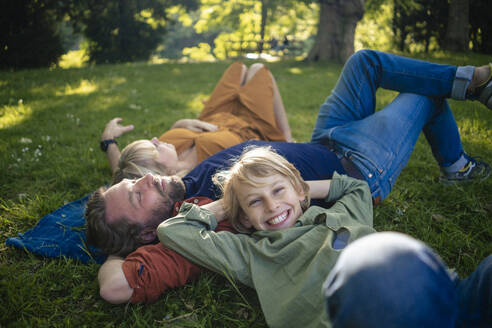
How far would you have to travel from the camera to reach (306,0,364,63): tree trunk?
12703 mm

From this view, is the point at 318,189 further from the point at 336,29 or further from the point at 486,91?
the point at 336,29

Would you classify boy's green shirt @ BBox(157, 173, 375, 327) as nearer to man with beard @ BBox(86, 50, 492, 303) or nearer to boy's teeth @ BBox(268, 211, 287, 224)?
boy's teeth @ BBox(268, 211, 287, 224)

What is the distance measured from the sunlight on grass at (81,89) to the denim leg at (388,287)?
30.1 feet

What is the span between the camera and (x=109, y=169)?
421 cm

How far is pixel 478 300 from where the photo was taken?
4.34 ft

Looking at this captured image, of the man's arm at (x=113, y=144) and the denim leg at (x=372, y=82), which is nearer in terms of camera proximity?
the denim leg at (x=372, y=82)

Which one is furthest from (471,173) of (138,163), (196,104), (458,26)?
(458,26)

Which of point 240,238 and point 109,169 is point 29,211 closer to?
point 109,169

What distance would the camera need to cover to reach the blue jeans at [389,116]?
281 centimetres

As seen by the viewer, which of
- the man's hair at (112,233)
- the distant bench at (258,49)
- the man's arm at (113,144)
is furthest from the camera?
the distant bench at (258,49)

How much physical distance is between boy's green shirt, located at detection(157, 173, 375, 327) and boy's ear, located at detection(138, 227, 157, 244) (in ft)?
1.55

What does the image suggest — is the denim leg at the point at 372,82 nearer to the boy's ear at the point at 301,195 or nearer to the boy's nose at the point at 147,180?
the boy's ear at the point at 301,195

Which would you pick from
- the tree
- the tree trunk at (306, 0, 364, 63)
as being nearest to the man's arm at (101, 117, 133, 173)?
the tree trunk at (306, 0, 364, 63)

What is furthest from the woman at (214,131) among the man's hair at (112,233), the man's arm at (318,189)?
the man's arm at (318,189)
